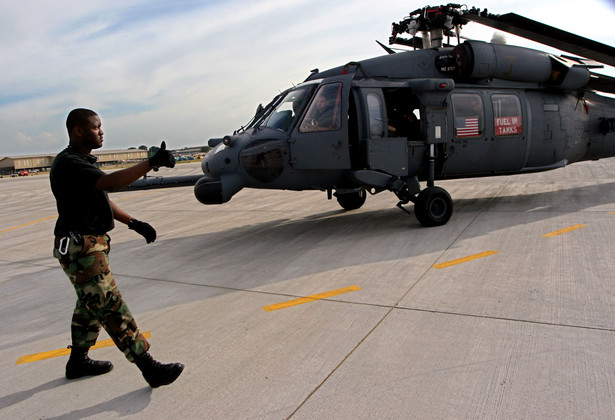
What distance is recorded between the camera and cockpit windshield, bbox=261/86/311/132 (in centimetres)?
720

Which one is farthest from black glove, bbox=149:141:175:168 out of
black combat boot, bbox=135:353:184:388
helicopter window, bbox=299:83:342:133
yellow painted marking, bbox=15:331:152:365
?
helicopter window, bbox=299:83:342:133

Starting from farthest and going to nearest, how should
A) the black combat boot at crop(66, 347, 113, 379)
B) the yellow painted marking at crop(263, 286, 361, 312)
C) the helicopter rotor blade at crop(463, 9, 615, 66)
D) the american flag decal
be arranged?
1. the american flag decal
2. the helicopter rotor blade at crop(463, 9, 615, 66)
3. the yellow painted marking at crop(263, 286, 361, 312)
4. the black combat boot at crop(66, 347, 113, 379)

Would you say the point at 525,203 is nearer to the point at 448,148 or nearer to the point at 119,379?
the point at 448,148

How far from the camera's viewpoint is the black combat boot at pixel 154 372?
2.94 metres

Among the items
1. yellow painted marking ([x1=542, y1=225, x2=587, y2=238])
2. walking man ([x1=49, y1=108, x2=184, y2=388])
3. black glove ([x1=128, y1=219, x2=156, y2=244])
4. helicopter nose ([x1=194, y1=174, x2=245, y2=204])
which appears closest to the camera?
walking man ([x1=49, y1=108, x2=184, y2=388])

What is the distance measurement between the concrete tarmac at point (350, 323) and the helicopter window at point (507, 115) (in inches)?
69.3

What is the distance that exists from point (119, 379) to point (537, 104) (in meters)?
8.77

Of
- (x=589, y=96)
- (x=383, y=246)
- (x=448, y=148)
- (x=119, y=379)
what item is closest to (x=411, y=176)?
(x=448, y=148)

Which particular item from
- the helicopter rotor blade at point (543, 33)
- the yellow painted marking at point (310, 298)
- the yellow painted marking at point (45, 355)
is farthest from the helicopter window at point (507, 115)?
the yellow painted marking at point (45, 355)

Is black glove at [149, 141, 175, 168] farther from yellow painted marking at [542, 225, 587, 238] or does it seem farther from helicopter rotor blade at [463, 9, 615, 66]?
helicopter rotor blade at [463, 9, 615, 66]

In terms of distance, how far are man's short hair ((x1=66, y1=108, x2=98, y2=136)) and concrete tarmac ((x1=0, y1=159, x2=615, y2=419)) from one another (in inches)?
71.4

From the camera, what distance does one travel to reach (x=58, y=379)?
327 centimetres

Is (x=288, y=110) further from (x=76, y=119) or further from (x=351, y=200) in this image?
(x=76, y=119)

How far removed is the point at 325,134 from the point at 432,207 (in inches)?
84.7
